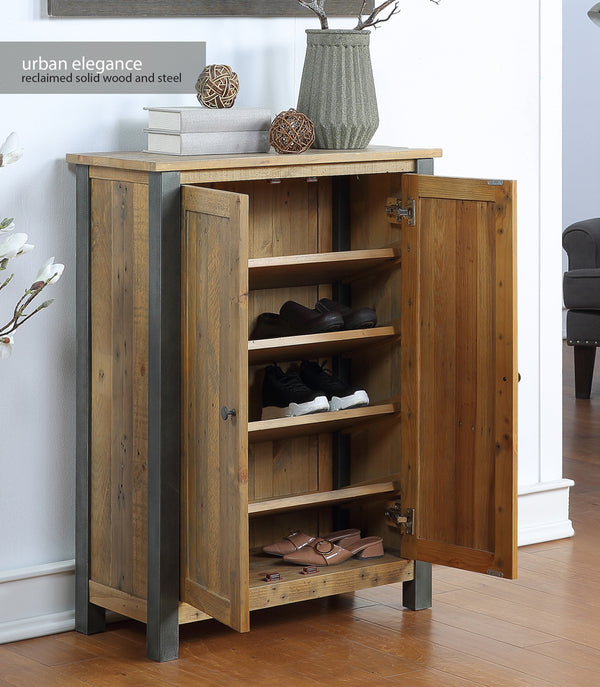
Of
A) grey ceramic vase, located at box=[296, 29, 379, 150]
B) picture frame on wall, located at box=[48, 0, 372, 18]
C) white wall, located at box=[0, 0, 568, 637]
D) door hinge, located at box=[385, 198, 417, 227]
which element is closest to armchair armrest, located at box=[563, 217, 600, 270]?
white wall, located at box=[0, 0, 568, 637]

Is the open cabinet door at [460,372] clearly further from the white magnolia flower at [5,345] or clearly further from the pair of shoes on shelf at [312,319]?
the white magnolia flower at [5,345]

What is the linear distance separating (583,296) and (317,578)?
11.7 ft

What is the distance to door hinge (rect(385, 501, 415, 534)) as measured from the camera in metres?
3.31

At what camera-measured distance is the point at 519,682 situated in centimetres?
289

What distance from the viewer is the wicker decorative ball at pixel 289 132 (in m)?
3.07

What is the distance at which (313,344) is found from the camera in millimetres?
3186

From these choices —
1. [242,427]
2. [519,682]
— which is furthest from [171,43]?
[519,682]

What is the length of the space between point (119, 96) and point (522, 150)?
1.39 m

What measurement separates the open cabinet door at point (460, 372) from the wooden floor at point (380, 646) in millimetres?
203

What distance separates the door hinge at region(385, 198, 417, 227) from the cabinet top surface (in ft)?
0.40

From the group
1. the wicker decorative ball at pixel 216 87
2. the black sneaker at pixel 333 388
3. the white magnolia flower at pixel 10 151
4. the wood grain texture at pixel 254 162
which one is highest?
the wicker decorative ball at pixel 216 87

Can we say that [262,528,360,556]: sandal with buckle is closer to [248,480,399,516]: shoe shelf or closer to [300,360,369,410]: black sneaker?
[248,480,399,516]: shoe shelf

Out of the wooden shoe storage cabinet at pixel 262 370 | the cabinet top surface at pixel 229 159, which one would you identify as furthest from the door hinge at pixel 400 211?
the cabinet top surface at pixel 229 159

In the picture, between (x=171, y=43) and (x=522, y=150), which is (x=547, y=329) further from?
(x=171, y=43)
